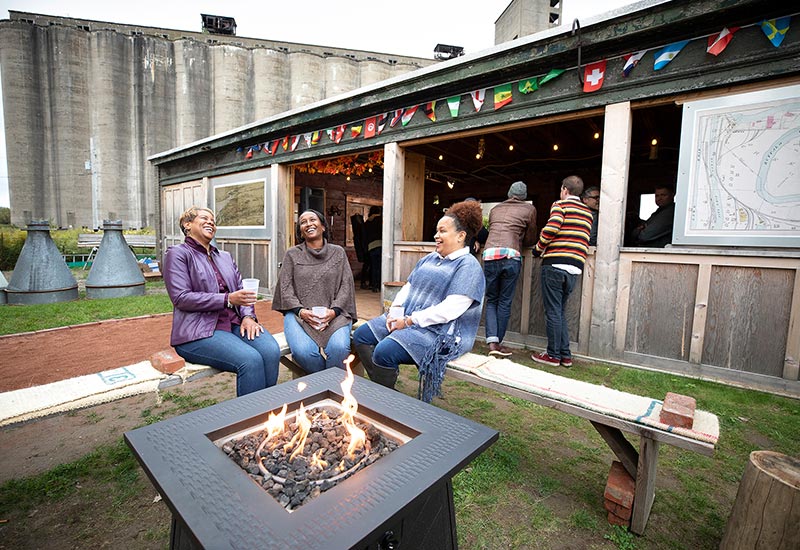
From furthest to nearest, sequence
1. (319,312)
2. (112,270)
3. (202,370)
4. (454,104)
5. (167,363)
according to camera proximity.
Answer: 1. (112,270)
2. (454,104)
3. (319,312)
4. (202,370)
5. (167,363)

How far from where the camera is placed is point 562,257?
147 inches

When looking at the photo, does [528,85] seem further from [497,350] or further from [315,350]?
[315,350]

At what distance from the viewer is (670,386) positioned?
3283mm

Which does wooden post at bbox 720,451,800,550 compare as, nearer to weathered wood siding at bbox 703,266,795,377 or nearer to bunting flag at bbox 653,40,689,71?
weathered wood siding at bbox 703,266,795,377

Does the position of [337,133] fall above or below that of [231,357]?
above

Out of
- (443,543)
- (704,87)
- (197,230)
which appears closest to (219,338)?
(197,230)

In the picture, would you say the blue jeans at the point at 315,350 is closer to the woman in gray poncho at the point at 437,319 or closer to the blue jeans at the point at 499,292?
the woman in gray poncho at the point at 437,319

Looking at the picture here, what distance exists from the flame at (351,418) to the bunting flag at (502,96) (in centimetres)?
378

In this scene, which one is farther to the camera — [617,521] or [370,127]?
[370,127]

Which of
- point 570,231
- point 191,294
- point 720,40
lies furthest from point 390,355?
point 720,40

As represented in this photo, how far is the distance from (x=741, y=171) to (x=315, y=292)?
3782mm

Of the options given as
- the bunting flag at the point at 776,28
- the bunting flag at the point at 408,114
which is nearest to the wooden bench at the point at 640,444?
the bunting flag at the point at 776,28

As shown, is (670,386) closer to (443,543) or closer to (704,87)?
(704,87)

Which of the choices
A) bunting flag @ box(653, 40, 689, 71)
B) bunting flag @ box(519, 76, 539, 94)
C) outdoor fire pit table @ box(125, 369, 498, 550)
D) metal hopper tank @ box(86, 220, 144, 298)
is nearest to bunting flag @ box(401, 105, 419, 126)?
bunting flag @ box(519, 76, 539, 94)
